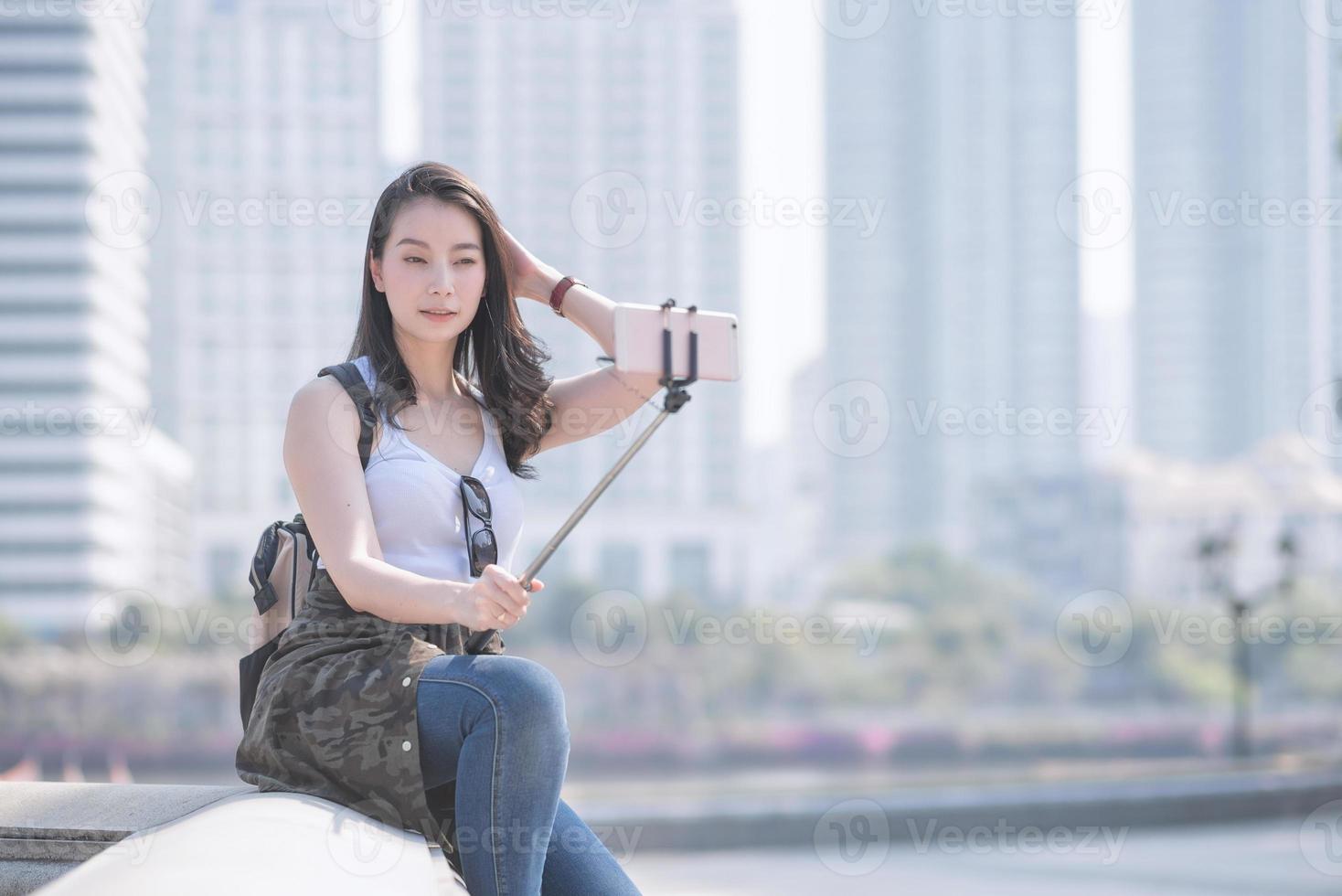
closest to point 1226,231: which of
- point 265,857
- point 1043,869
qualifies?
point 1043,869

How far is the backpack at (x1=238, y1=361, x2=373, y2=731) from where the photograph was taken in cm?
152

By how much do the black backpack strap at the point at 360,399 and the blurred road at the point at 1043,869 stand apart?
6.04 metres

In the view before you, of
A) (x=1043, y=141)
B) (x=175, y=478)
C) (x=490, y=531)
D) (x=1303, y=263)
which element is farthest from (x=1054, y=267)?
(x=490, y=531)

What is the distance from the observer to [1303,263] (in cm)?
5416

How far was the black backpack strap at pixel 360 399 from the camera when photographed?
4.90 feet

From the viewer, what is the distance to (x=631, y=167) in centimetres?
5512

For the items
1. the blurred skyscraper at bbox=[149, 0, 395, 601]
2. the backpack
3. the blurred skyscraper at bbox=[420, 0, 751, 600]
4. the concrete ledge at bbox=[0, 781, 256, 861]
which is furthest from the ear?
the blurred skyscraper at bbox=[420, 0, 751, 600]

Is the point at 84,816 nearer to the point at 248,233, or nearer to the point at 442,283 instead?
the point at 442,283

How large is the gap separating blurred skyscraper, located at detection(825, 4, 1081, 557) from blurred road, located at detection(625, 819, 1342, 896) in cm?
4610

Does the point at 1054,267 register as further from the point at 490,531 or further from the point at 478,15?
the point at 490,531

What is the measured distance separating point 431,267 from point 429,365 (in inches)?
5.0

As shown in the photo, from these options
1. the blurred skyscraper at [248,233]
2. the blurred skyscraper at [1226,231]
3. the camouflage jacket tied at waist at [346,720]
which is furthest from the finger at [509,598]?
the blurred skyscraper at [1226,231]

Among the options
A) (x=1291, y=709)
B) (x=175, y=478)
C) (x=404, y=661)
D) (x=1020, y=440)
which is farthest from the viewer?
(x=1020, y=440)

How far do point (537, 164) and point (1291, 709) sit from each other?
108 ft
